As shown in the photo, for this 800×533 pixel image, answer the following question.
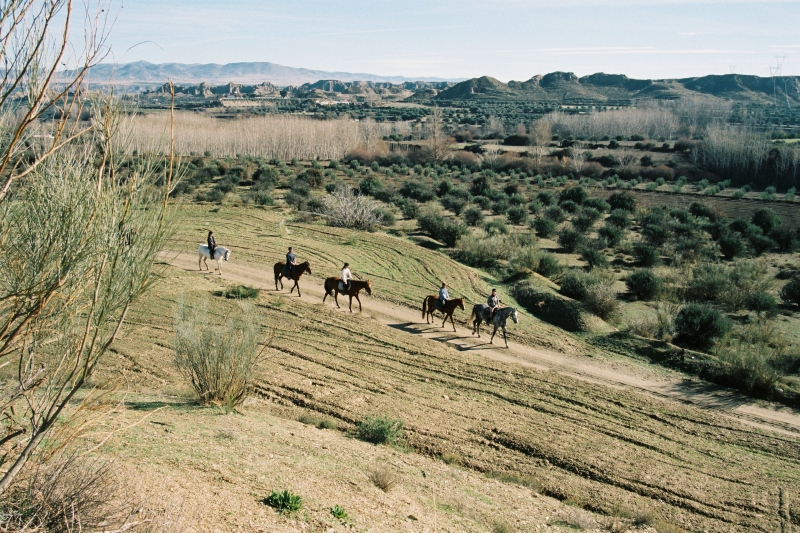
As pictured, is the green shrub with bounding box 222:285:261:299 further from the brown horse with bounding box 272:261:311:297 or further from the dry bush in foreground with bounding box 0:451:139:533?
the dry bush in foreground with bounding box 0:451:139:533

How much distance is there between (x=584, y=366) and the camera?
736 inches

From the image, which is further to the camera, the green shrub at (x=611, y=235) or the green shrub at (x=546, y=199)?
the green shrub at (x=546, y=199)

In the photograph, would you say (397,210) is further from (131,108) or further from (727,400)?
(131,108)

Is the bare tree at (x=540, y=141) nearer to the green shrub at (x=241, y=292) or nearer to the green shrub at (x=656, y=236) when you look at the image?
the green shrub at (x=656, y=236)

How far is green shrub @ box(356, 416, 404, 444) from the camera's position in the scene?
40.2 feet

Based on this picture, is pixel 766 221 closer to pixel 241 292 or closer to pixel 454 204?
pixel 454 204

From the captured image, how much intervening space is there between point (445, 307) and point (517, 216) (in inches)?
1010

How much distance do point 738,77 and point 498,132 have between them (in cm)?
12604

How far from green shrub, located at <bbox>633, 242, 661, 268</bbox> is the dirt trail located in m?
15.0

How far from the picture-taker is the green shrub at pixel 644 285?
27703 millimetres

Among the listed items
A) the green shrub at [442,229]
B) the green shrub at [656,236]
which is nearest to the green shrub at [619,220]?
the green shrub at [656,236]

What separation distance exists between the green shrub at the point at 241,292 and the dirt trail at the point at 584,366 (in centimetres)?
128

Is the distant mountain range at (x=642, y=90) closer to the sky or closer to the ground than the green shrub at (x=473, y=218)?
closer to the sky

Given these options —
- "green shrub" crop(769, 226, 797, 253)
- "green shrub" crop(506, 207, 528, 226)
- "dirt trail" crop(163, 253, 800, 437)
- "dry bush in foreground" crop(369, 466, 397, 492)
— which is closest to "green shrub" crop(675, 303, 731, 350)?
"dirt trail" crop(163, 253, 800, 437)
